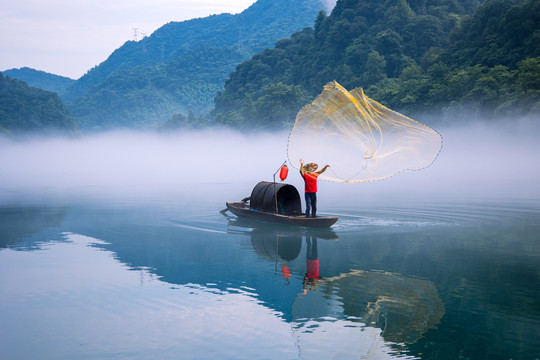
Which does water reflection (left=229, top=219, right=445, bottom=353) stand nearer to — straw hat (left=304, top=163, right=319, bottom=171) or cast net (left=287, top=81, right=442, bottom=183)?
cast net (left=287, top=81, right=442, bottom=183)

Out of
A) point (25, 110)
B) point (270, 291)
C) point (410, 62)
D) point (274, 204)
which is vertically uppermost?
point (410, 62)

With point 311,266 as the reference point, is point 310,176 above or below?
above

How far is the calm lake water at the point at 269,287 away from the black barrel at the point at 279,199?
1.13m

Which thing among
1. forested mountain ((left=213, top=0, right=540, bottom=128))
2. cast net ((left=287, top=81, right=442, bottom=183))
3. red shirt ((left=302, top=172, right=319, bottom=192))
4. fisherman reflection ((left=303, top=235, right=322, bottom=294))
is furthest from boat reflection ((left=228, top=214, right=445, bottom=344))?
forested mountain ((left=213, top=0, right=540, bottom=128))

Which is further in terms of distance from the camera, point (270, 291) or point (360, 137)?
point (360, 137)

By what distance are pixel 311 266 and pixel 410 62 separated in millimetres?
119957

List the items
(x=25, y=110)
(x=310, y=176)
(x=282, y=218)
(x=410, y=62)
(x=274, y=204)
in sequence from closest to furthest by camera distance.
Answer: (x=310, y=176), (x=282, y=218), (x=274, y=204), (x=410, y=62), (x=25, y=110)

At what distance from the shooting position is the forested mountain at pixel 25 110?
598ft

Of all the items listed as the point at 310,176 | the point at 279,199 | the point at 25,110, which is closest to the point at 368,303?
the point at 310,176

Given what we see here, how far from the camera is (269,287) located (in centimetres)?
1625

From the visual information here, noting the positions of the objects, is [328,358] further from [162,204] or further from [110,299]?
[162,204]

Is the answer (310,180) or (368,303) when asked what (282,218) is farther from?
(368,303)

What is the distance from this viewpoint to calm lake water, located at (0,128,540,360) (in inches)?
464

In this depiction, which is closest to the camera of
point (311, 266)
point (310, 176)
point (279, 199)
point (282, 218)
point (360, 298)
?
point (360, 298)
